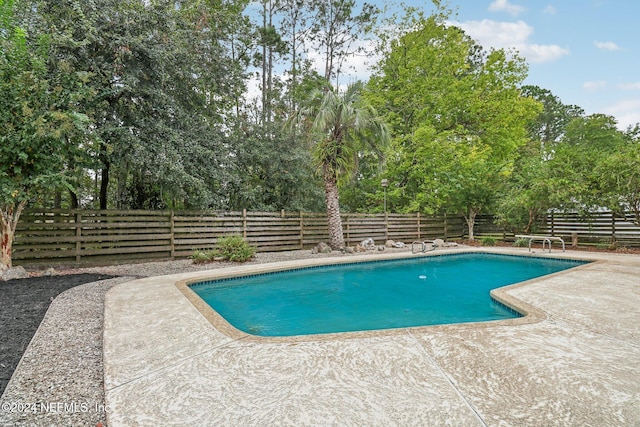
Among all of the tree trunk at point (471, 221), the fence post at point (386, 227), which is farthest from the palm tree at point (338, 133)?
the tree trunk at point (471, 221)

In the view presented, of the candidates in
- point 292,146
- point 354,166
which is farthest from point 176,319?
point 292,146

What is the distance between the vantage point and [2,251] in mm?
5312

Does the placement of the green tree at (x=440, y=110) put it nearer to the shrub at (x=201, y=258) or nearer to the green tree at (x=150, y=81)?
the green tree at (x=150, y=81)

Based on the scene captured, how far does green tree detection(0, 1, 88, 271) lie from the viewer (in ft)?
15.9

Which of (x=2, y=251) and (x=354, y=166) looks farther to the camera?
(x=354, y=166)

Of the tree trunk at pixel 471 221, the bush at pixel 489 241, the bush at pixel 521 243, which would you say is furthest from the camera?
the tree trunk at pixel 471 221

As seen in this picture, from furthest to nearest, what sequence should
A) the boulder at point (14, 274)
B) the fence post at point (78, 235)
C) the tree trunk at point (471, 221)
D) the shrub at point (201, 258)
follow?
the tree trunk at point (471, 221) → the shrub at point (201, 258) → the fence post at point (78, 235) → the boulder at point (14, 274)

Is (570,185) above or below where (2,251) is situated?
above

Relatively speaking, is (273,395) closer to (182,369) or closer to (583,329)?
(182,369)

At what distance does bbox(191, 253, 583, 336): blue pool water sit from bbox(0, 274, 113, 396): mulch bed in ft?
6.02

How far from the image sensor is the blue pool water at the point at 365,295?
3887 mm

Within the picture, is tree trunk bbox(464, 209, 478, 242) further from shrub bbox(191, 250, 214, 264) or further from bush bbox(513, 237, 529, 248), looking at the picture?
shrub bbox(191, 250, 214, 264)

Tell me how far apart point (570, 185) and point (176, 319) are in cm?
1104

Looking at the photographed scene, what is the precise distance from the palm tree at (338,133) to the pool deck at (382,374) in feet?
21.5
